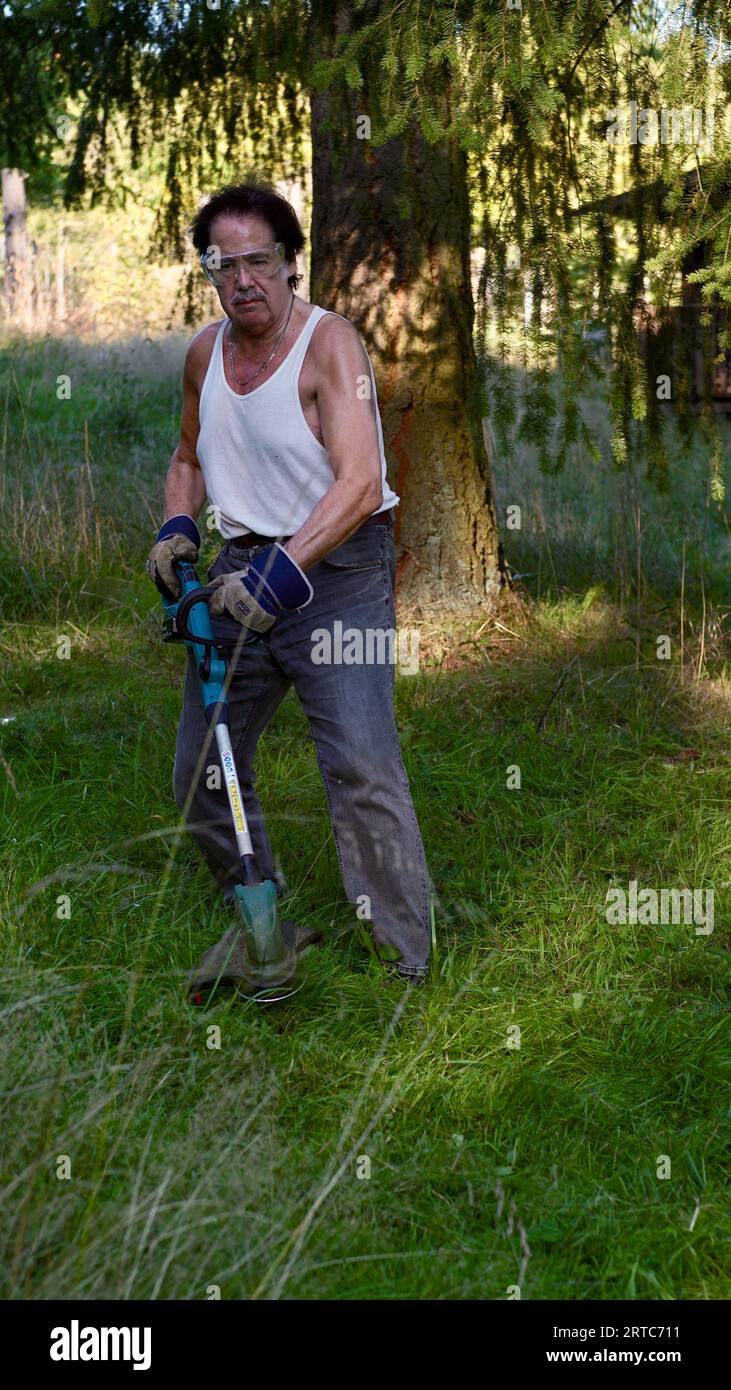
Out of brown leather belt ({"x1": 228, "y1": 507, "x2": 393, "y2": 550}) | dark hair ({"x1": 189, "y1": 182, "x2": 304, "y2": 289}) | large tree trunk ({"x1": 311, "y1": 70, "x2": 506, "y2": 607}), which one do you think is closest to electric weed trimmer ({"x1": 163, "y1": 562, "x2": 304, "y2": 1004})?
brown leather belt ({"x1": 228, "y1": 507, "x2": 393, "y2": 550})

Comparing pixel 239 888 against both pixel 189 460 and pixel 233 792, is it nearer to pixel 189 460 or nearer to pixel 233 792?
pixel 233 792

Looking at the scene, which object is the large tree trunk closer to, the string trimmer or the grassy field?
the grassy field

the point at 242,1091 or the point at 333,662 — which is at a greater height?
the point at 333,662

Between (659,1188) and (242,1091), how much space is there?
994 mm

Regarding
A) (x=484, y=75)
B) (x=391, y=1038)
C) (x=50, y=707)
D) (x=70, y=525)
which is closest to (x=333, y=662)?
(x=391, y=1038)

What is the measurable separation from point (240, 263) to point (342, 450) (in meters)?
0.59

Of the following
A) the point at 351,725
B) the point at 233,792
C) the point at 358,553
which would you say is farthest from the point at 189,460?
the point at 233,792

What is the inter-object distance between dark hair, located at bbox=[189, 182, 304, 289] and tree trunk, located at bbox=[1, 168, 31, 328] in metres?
11.3

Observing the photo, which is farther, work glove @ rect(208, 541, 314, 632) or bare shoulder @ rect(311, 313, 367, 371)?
bare shoulder @ rect(311, 313, 367, 371)

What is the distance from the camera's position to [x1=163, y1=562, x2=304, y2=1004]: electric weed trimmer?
3.40 m

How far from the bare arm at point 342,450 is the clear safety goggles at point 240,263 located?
238mm

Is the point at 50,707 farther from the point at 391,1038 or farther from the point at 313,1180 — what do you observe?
the point at 313,1180

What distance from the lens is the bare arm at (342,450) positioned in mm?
3406
